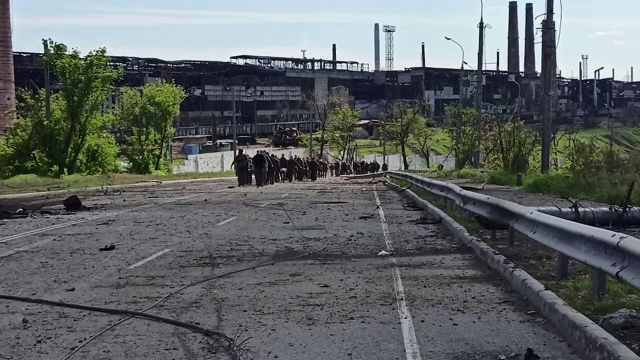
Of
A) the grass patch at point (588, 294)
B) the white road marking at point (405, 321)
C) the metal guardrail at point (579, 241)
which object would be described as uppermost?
the metal guardrail at point (579, 241)

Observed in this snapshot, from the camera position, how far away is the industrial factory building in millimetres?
104062

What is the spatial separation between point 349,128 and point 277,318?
87151mm

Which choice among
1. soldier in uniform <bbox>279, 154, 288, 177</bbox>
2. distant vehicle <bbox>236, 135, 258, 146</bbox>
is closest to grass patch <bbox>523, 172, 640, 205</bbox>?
soldier in uniform <bbox>279, 154, 288, 177</bbox>

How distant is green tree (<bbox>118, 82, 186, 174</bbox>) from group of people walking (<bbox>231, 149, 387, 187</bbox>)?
14.7 m

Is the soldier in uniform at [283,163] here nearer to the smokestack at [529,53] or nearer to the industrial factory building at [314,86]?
the industrial factory building at [314,86]

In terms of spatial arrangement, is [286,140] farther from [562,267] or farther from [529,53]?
[562,267]

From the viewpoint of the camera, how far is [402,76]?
462 ft

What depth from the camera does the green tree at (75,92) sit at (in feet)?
168

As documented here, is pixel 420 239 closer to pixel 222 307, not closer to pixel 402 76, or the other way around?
pixel 222 307

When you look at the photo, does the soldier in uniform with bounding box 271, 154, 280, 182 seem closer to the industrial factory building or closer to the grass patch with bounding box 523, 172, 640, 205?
the grass patch with bounding box 523, 172, 640, 205

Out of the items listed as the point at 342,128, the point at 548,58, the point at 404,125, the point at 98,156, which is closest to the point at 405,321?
the point at 548,58

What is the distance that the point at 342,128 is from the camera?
3770 inches

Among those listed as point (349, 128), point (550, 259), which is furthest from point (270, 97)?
point (550, 259)

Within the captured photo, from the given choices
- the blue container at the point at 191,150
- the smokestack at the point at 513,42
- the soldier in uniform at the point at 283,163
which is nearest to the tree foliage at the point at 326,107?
the blue container at the point at 191,150
